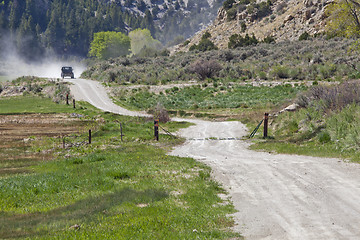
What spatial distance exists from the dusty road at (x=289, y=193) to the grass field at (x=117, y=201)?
25.0 inches

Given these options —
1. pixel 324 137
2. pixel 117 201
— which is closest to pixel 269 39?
pixel 324 137

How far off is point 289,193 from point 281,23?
83.1 metres

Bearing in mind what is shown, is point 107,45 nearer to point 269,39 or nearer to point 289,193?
point 269,39

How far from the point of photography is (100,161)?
14.3m

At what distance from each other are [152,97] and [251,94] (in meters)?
13.4

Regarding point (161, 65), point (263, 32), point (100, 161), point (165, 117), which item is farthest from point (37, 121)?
point (263, 32)

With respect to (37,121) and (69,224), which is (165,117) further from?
(69,224)

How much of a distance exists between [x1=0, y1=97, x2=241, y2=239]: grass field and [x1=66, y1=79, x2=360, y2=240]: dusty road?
25.0 inches

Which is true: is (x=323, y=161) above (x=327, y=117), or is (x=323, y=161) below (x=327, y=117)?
below

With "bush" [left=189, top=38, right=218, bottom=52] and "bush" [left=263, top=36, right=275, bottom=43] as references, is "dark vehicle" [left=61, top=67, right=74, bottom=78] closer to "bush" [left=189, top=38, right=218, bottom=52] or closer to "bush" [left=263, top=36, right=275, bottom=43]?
"bush" [left=189, top=38, right=218, bottom=52]

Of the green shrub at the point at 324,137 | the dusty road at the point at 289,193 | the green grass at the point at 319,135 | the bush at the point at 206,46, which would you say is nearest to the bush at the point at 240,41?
the bush at the point at 206,46

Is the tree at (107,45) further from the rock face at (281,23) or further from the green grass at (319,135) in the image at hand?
the green grass at (319,135)

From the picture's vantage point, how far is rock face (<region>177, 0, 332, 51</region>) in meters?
77.0

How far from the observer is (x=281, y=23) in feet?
280
